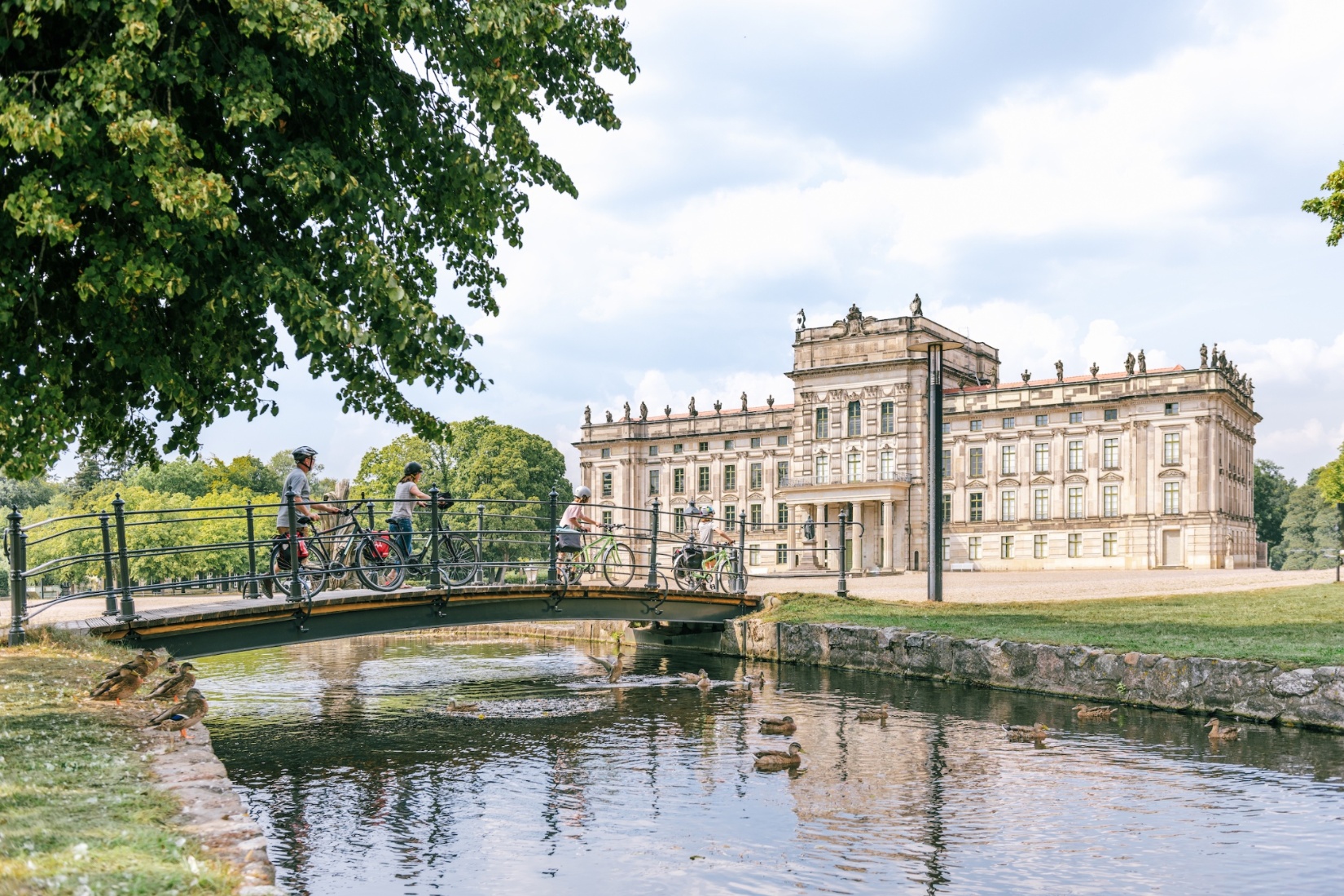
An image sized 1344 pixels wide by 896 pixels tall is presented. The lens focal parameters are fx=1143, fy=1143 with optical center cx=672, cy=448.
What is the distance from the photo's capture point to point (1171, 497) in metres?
60.8

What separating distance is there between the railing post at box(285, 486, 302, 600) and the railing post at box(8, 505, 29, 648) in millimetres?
2730

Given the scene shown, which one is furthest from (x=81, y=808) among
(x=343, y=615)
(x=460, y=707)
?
(x=460, y=707)

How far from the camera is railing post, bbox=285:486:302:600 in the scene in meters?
13.4

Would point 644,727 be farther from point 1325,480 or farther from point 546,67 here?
point 1325,480

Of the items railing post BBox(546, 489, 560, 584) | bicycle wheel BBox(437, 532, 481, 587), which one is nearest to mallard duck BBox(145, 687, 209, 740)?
bicycle wheel BBox(437, 532, 481, 587)

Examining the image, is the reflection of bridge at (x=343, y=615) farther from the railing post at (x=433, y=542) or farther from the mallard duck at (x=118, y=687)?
the mallard duck at (x=118, y=687)

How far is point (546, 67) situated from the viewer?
1185 centimetres

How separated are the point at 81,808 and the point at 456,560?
9.68m

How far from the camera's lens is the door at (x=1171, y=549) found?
60481mm

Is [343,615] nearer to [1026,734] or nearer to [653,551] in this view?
[653,551]

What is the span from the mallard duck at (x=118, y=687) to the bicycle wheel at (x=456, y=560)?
5.23m

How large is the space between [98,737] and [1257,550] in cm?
7403

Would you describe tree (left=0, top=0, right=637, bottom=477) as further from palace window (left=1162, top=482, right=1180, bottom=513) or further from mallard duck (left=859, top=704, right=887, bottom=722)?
palace window (left=1162, top=482, right=1180, bottom=513)

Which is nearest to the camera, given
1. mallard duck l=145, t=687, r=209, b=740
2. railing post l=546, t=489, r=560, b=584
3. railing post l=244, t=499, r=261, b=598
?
mallard duck l=145, t=687, r=209, b=740
